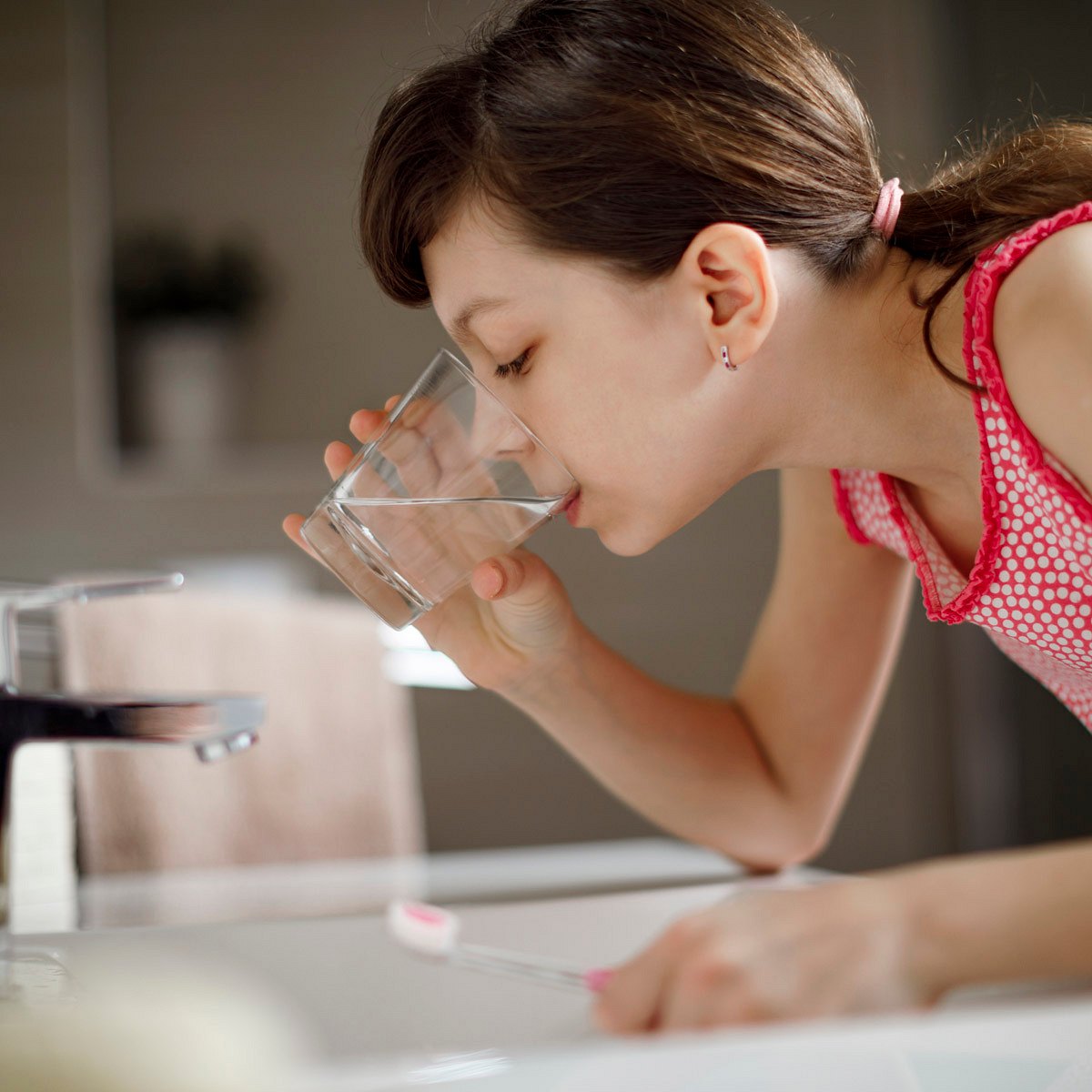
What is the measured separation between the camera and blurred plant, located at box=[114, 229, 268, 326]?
2047mm

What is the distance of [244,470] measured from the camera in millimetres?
2012

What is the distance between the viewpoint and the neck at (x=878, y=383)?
692mm

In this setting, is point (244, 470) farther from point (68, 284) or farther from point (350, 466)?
point (350, 466)

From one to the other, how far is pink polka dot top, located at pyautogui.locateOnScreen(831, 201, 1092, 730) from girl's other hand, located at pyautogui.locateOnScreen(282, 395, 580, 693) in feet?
0.79

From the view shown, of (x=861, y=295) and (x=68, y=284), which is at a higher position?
(x=68, y=284)

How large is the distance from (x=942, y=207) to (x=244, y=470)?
1.51 metres

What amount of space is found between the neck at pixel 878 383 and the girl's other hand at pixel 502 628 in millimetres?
164

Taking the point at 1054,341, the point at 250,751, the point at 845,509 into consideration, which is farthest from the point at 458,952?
the point at 250,751

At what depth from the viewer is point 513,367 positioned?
2.13 ft

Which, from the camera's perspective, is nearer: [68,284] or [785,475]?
[785,475]

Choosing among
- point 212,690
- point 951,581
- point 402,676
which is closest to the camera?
point 951,581

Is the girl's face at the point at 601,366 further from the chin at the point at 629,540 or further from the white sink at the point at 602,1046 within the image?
the white sink at the point at 602,1046

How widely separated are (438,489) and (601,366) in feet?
0.37

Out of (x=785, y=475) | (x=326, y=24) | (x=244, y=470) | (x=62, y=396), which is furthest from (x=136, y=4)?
(x=785, y=475)
